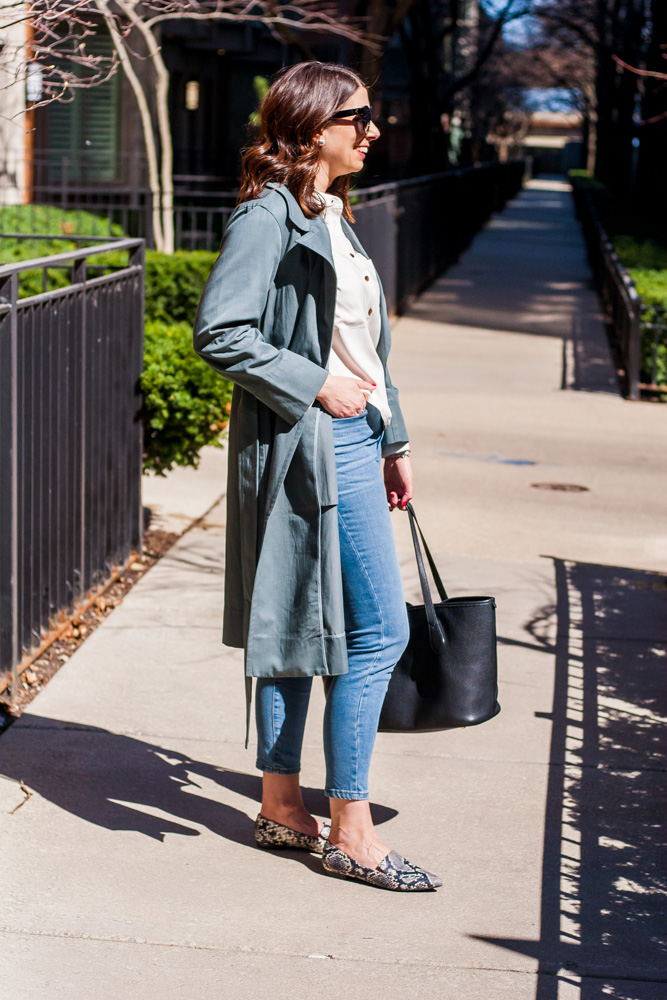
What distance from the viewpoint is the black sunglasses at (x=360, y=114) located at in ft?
10.7

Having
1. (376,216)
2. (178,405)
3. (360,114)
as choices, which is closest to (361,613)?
(360,114)

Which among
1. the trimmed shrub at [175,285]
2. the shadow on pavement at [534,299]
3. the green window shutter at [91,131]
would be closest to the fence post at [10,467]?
the trimmed shrub at [175,285]

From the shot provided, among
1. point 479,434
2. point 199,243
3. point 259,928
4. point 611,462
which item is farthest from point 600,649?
point 199,243

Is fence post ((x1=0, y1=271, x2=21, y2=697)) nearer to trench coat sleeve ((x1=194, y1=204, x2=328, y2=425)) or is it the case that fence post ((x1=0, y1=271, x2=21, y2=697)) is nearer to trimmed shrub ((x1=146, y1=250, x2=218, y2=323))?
trench coat sleeve ((x1=194, y1=204, x2=328, y2=425))

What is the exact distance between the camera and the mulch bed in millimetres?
4703

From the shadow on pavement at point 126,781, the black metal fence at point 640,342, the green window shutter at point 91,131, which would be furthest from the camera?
the green window shutter at point 91,131

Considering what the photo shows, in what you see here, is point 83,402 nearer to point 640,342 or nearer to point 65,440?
point 65,440

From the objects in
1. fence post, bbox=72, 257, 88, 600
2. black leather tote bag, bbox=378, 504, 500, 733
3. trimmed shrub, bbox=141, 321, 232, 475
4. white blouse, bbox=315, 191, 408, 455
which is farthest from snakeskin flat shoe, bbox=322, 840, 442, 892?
trimmed shrub, bbox=141, 321, 232, 475

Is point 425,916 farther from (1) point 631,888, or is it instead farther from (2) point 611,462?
(2) point 611,462

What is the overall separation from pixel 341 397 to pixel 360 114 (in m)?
0.69

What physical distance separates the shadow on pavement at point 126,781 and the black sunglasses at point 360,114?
6.36ft

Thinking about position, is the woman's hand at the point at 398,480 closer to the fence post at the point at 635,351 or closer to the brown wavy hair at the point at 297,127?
the brown wavy hair at the point at 297,127

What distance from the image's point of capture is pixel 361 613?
3.43m

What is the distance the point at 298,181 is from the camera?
3.30 meters
